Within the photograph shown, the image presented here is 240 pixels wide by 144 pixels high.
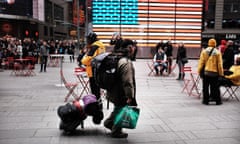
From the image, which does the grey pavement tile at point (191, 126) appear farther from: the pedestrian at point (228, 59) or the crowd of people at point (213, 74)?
the pedestrian at point (228, 59)

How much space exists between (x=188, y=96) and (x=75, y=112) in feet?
15.9

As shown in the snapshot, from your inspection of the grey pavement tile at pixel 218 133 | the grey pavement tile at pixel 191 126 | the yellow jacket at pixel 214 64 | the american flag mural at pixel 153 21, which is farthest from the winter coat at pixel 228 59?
the american flag mural at pixel 153 21

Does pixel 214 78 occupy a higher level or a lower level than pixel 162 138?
higher

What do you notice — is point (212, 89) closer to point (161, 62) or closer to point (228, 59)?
point (228, 59)

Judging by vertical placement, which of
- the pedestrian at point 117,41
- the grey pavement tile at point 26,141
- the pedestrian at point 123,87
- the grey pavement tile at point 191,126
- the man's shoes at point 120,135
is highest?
the pedestrian at point 117,41

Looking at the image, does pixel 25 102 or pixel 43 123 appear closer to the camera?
pixel 43 123

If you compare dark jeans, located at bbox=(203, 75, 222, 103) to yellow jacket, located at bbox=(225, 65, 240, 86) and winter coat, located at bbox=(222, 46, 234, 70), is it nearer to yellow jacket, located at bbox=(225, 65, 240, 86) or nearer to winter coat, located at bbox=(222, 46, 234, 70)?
yellow jacket, located at bbox=(225, 65, 240, 86)

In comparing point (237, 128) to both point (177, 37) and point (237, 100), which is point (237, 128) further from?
point (177, 37)

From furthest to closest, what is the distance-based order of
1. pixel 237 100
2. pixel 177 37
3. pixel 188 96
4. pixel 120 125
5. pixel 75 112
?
pixel 177 37, pixel 188 96, pixel 237 100, pixel 75 112, pixel 120 125

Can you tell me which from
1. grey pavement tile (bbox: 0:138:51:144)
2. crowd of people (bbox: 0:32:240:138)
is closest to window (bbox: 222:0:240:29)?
crowd of people (bbox: 0:32:240:138)

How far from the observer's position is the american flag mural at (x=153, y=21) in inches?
1036

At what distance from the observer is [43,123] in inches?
238

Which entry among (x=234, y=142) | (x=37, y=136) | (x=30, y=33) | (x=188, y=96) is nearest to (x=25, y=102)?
(x=37, y=136)

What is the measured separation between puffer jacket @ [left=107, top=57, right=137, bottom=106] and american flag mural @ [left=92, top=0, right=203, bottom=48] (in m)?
21.5
